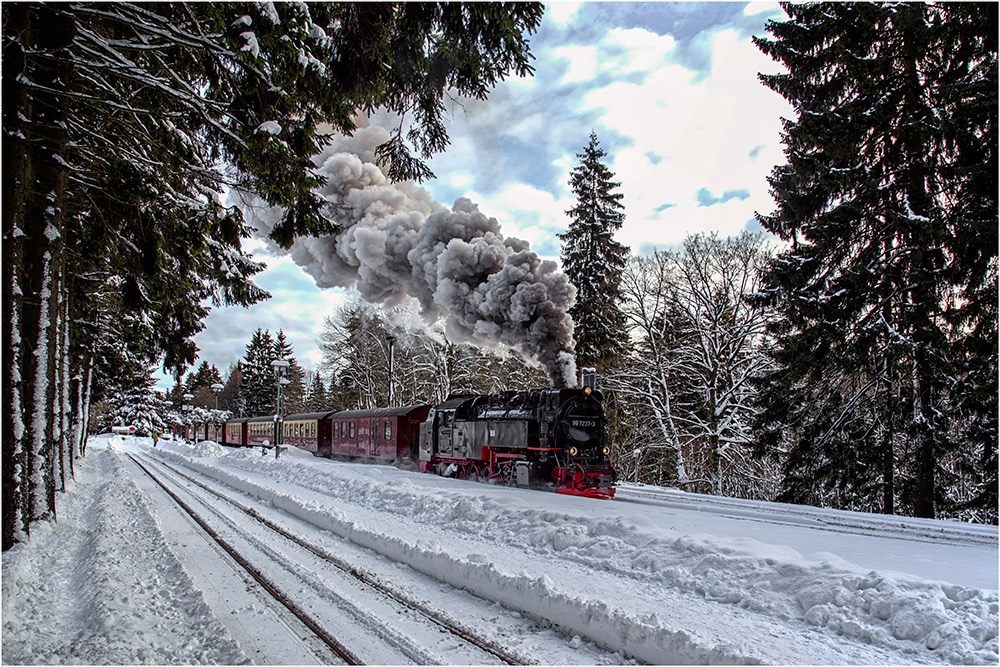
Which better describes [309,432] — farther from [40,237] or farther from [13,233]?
[13,233]

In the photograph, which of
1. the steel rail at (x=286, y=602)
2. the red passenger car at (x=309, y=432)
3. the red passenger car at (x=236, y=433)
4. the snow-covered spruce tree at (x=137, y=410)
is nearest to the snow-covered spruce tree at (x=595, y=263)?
the red passenger car at (x=309, y=432)

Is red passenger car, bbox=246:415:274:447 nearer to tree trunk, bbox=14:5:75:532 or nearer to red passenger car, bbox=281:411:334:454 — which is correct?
red passenger car, bbox=281:411:334:454

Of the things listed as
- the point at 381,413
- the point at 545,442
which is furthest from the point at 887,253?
the point at 381,413

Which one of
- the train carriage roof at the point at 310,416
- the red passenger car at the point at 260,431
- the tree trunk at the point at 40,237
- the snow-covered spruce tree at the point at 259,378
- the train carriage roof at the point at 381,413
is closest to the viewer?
the tree trunk at the point at 40,237

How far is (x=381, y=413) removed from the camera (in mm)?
22969

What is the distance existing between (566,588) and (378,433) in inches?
727

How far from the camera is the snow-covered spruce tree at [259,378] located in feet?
193

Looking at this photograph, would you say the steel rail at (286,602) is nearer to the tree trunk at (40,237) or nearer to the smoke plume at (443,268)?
the tree trunk at (40,237)

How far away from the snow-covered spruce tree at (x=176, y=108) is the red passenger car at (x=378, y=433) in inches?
516

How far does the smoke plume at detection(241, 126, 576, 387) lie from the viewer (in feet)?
50.5

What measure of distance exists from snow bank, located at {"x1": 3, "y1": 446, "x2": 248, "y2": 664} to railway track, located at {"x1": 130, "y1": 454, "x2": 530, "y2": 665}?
0.76 m

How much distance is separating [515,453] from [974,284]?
34.3ft

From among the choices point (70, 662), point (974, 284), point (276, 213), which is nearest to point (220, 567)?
point (70, 662)

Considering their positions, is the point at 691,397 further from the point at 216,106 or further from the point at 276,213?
the point at 216,106
